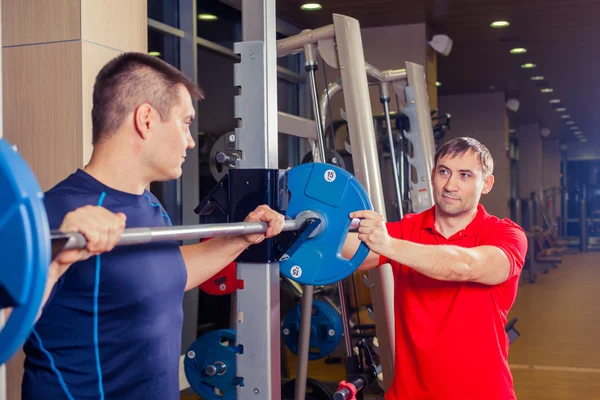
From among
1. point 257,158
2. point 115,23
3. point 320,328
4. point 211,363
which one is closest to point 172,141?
point 257,158

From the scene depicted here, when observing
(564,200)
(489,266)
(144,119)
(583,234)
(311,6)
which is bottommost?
(583,234)

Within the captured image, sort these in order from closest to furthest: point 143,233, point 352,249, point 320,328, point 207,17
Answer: point 143,233
point 352,249
point 320,328
point 207,17

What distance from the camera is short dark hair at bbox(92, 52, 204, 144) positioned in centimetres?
139

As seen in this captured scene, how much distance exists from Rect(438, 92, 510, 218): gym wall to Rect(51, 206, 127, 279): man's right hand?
1044 centimetres

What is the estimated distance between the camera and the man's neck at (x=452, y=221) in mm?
2043

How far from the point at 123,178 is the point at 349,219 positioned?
0.57 m

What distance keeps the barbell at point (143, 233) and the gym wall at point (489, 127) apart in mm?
9658

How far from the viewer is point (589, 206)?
19.8 m

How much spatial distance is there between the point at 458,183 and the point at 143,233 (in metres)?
1.14

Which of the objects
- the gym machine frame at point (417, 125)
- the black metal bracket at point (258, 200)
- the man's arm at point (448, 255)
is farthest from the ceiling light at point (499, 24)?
the black metal bracket at point (258, 200)

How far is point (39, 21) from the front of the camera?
2.48 meters

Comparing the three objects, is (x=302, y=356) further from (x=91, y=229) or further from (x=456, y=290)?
(x=91, y=229)

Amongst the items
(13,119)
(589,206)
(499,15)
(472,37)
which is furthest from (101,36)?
(589,206)

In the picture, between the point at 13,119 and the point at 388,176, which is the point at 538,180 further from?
the point at 13,119
